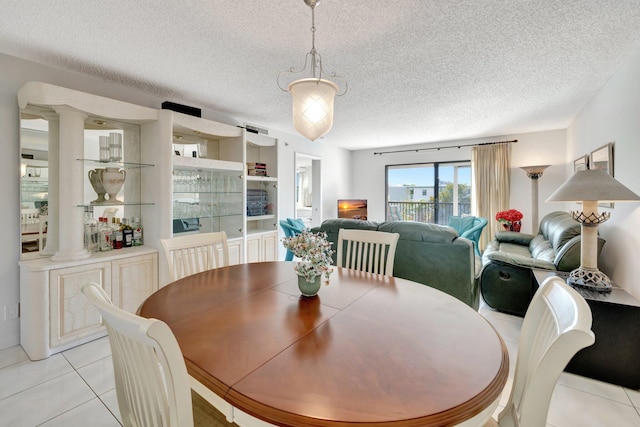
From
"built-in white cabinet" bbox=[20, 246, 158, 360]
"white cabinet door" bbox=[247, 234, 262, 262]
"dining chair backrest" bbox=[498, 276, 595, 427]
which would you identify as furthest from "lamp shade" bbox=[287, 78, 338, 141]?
"white cabinet door" bbox=[247, 234, 262, 262]

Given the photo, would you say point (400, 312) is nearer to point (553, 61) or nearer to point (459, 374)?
point (459, 374)

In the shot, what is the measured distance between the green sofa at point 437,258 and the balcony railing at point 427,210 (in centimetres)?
347

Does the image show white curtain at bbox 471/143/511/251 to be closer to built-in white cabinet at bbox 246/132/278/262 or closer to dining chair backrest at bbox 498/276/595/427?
built-in white cabinet at bbox 246/132/278/262

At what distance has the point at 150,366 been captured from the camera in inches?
28.4

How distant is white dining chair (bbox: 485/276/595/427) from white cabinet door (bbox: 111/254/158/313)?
2857mm

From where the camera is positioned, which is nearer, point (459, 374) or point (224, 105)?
point (459, 374)

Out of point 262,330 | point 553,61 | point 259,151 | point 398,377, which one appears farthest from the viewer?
point 259,151

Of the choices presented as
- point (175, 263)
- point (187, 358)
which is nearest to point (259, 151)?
point (175, 263)

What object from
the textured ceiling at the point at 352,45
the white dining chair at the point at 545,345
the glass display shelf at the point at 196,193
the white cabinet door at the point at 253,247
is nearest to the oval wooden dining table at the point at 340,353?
the white dining chair at the point at 545,345

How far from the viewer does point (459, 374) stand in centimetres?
84

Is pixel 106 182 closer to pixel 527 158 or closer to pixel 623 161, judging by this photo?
pixel 623 161

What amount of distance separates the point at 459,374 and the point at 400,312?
44 cm

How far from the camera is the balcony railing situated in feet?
20.0

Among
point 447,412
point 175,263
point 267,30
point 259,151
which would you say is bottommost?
point 447,412
